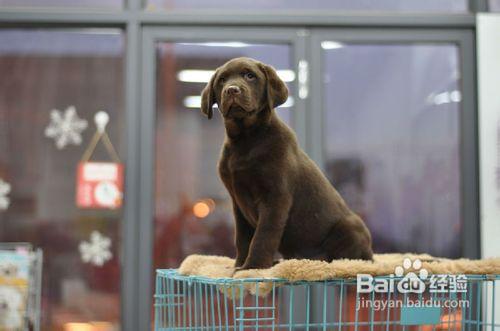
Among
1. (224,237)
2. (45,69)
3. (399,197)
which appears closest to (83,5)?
(45,69)

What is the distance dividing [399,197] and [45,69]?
5.51 ft

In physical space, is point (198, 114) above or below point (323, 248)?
above

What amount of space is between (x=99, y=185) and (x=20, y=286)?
537mm

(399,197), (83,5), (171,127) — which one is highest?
(83,5)

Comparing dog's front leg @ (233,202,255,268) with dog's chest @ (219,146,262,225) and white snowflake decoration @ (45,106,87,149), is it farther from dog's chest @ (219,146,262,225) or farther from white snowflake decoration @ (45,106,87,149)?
white snowflake decoration @ (45,106,87,149)

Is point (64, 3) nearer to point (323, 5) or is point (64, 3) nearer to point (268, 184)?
point (323, 5)

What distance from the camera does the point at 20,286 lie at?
317cm

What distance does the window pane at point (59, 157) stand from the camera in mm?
3252

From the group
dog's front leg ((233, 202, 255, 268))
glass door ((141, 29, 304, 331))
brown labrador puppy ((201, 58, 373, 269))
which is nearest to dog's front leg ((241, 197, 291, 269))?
brown labrador puppy ((201, 58, 373, 269))

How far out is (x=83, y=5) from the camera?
334cm

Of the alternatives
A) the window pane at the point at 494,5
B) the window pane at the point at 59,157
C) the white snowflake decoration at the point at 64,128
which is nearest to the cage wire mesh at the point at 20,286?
the window pane at the point at 59,157

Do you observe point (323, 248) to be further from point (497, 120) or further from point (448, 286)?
point (497, 120)

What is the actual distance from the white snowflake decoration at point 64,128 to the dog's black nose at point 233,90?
2.02 metres

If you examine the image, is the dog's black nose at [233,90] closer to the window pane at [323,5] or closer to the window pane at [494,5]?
the window pane at [323,5]
